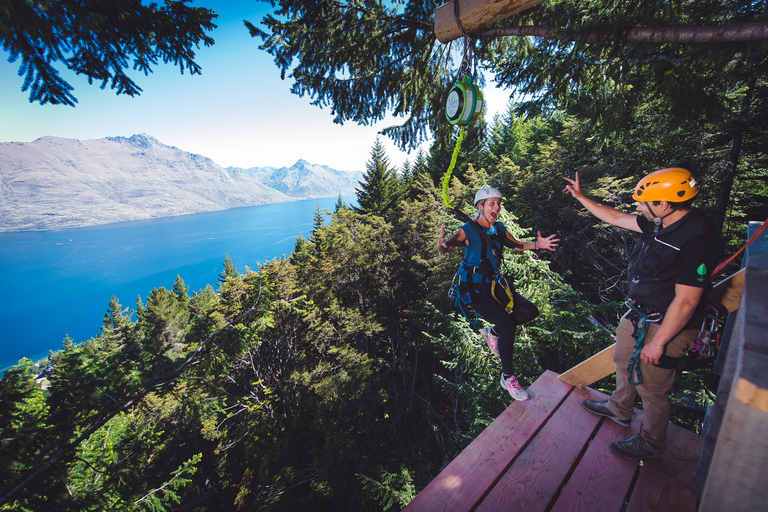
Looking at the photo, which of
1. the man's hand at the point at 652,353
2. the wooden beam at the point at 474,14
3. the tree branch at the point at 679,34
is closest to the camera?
the tree branch at the point at 679,34

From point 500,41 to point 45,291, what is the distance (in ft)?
483

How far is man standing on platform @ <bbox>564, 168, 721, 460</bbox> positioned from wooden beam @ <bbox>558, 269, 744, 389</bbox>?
1.26ft

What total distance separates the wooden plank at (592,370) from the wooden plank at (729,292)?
87 centimetres

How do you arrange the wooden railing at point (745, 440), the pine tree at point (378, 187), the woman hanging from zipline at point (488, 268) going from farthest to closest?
1. the pine tree at point (378, 187)
2. the woman hanging from zipline at point (488, 268)
3. the wooden railing at point (745, 440)

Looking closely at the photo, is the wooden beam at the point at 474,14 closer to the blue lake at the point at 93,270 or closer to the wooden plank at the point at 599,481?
the wooden plank at the point at 599,481

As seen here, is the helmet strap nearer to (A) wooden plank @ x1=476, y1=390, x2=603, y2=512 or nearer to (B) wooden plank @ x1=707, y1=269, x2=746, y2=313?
(B) wooden plank @ x1=707, y1=269, x2=746, y2=313

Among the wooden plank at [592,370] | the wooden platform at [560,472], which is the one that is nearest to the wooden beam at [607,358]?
the wooden plank at [592,370]

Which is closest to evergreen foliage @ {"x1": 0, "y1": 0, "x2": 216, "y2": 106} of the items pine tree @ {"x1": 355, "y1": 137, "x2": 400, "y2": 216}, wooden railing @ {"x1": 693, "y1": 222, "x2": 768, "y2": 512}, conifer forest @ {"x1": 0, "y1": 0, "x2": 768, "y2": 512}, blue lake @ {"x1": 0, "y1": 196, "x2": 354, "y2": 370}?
conifer forest @ {"x1": 0, "y1": 0, "x2": 768, "y2": 512}

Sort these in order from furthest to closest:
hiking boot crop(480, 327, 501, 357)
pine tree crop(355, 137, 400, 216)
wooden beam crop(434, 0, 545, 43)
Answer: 1. pine tree crop(355, 137, 400, 216)
2. hiking boot crop(480, 327, 501, 357)
3. wooden beam crop(434, 0, 545, 43)

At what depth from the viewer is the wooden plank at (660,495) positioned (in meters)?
1.89

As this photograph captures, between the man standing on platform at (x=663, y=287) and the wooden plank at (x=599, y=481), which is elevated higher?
the man standing on platform at (x=663, y=287)

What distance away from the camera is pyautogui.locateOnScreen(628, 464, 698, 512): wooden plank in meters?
1.89

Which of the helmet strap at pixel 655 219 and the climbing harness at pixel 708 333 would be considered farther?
the helmet strap at pixel 655 219

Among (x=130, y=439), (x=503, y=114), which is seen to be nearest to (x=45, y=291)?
(x=130, y=439)
